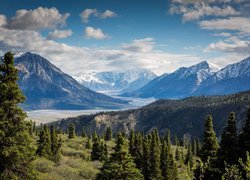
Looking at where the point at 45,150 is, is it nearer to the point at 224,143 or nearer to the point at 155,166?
the point at 155,166

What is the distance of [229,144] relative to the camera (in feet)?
113

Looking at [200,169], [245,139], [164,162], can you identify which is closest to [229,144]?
[245,139]

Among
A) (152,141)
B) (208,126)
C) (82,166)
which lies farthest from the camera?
(152,141)

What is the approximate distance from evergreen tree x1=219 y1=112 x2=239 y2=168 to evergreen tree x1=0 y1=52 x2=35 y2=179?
18696 mm

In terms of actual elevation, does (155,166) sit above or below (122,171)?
below

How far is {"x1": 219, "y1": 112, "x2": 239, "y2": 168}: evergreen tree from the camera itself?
3375cm

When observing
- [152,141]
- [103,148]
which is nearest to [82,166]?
[152,141]

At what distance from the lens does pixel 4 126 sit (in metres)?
26.6

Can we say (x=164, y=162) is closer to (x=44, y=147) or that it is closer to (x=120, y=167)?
(x=44, y=147)

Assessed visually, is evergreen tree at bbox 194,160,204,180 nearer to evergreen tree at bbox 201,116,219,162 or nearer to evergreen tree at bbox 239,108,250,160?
evergreen tree at bbox 239,108,250,160

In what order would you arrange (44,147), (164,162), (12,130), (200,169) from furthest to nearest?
1. (164,162)
2. (44,147)
3. (12,130)
4. (200,169)

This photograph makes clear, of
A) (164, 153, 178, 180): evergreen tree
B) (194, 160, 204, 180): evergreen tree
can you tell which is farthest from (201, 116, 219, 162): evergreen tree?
(164, 153, 178, 180): evergreen tree

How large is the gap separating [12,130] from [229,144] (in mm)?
20773

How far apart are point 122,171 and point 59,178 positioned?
630 cm
